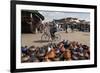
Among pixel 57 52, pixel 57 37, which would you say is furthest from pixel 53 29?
pixel 57 52

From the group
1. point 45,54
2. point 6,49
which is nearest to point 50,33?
point 45,54

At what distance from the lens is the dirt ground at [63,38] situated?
1869 millimetres

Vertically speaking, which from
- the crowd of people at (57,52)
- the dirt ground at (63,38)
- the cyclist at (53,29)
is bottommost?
the crowd of people at (57,52)

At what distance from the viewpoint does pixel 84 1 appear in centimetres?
207

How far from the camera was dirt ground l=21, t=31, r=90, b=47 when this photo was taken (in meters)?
1.87

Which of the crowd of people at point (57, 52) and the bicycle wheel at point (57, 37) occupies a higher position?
the bicycle wheel at point (57, 37)

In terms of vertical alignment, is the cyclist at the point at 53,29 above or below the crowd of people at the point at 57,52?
above

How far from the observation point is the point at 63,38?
1.99 m

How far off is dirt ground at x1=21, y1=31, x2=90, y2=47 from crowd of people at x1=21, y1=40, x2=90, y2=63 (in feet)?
0.11

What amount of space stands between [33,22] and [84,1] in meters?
0.59

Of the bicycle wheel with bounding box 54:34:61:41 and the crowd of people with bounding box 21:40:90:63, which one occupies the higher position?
the bicycle wheel with bounding box 54:34:61:41

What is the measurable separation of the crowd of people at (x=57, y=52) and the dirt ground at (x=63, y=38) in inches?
1.3

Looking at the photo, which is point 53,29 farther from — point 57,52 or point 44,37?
point 57,52

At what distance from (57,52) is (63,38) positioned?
15 cm
